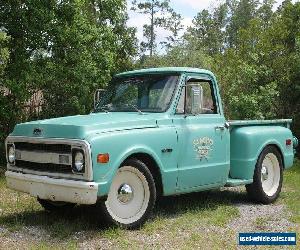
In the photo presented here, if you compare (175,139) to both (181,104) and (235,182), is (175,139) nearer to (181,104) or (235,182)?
(181,104)

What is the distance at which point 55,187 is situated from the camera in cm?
657

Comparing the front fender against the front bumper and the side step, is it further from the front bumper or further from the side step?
the side step

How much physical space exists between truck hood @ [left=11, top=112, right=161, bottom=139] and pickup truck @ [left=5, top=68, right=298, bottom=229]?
13 mm

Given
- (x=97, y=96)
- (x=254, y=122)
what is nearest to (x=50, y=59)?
(x=97, y=96)

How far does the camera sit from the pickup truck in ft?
21.2

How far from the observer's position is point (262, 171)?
912 cm

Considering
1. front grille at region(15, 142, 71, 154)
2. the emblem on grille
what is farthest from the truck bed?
the emblem on grille

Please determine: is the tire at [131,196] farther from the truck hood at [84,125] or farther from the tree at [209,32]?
the tree at [209,32]

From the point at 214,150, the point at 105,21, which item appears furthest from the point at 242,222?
the point at 105,21

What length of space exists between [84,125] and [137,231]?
1561mm

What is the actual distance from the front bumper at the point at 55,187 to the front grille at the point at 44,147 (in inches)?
14.0

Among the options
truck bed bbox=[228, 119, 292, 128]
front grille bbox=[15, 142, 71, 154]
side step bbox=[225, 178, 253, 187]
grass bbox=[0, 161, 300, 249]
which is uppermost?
truck bed bbox=[228, 119, 292, 128]

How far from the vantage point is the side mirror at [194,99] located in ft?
24.4

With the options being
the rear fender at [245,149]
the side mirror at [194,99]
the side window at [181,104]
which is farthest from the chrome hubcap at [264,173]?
the side window at [181,104]
